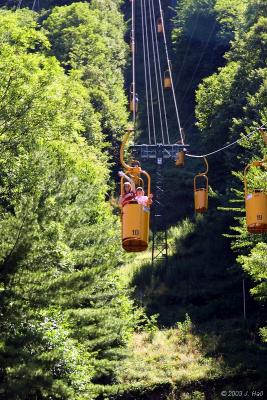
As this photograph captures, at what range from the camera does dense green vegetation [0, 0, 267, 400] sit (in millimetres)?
15914

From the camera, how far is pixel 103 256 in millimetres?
20938

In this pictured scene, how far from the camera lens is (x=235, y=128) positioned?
41.9m

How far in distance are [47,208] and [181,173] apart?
3497 centimetres

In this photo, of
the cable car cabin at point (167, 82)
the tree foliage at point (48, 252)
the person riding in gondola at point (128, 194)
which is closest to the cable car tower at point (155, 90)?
the cable car cabin at point (167, 82)

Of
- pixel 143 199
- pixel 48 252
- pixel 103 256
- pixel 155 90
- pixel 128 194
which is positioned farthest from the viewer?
pixel 155 90

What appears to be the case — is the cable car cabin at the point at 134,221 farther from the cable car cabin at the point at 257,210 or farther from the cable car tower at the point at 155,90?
the cable car tower at the point at 155,90

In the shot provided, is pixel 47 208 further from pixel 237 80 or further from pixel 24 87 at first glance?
pixel 237 80

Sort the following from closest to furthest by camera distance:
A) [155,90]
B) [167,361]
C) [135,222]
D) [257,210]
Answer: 1. [135,222]
2. [257,210]
3. [167,361]
4. [155,90]

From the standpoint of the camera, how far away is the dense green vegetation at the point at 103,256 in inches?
627

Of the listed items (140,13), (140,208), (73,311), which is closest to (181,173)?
(73,311)

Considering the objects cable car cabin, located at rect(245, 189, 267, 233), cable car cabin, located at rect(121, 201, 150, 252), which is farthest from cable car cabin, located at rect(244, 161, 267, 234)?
cable car cabin, located at rect(121, 201, 150, 252)

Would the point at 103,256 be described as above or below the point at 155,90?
below

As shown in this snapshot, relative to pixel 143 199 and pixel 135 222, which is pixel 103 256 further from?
pixel 135 222

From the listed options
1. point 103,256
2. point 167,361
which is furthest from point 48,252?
point 167,361
